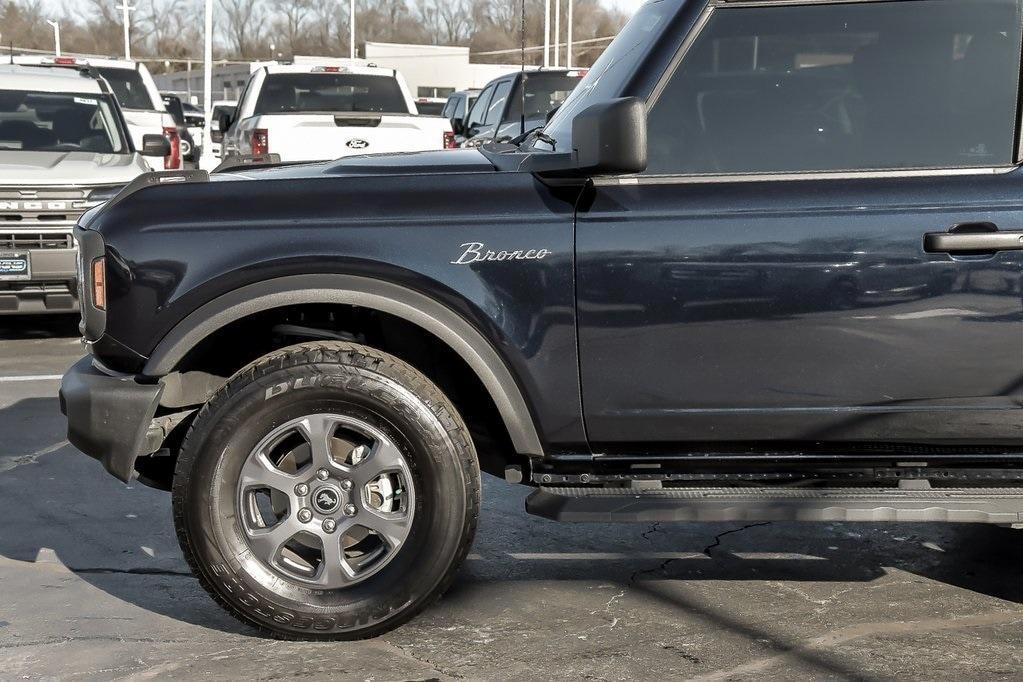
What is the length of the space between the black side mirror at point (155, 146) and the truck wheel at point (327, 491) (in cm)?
721

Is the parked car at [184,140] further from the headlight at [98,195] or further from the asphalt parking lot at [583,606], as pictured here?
the asphalt parking lot at [583,606]

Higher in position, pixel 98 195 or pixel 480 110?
pixel 480 110

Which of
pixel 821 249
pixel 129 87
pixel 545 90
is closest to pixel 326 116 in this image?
pixel 545 90

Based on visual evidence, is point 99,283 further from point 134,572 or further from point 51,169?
point 51,169

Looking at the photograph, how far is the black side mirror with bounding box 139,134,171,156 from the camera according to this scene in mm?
10531

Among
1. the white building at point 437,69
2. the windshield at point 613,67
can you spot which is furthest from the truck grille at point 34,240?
the white building at point 437,69

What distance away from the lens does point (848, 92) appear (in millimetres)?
3844

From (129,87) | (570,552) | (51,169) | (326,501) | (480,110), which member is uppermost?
(129,87)

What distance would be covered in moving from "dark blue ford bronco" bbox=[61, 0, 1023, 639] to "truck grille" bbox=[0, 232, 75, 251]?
218 inches

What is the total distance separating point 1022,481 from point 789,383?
75cm

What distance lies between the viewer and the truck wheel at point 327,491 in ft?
12.3

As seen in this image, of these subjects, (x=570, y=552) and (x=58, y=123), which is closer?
(x=570, y=552)

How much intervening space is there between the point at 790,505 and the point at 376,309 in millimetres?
1316

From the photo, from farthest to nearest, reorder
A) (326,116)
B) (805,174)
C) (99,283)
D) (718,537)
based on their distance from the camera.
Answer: (326,116) → (718,537) → (99,283) → (805,174)
